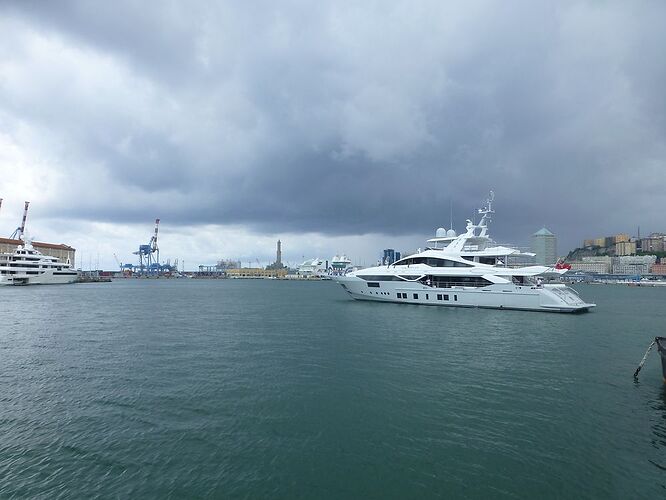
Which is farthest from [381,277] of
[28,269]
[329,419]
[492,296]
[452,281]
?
[28,269]

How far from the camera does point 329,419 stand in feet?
50.6

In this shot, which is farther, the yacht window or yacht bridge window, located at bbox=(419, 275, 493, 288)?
the yacht window

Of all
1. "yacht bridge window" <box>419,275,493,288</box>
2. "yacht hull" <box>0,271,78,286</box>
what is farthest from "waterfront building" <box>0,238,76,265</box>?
"yacht bridge window" <box>419,275,493,288</box>

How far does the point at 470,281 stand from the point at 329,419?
44821 mm

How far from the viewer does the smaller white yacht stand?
12231cm

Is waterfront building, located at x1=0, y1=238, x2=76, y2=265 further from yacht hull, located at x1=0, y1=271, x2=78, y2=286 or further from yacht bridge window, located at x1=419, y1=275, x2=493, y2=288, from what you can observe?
yacht bridge window, located at x1=419, y1=275, x2=493, y2=288

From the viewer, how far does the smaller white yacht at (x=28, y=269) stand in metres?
122

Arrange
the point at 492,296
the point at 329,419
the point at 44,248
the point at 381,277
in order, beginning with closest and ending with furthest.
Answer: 1. the point at 329,419
2. the point at 492,296
3. the point at 381,277
4. the point at 44,248

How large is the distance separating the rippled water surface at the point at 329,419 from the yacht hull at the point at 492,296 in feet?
66.7

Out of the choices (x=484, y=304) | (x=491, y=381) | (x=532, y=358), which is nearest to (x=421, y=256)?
(x=484, y=304)

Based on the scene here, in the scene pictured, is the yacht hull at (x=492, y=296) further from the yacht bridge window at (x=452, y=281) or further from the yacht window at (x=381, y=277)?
the yacht bridge window at (x=452, y=281)

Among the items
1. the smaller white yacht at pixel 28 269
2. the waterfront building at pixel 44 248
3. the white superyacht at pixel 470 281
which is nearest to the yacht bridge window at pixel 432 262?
the white superyacht at pixel 470 281

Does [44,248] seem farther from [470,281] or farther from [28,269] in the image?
[470,281]

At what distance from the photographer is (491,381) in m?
20.4
